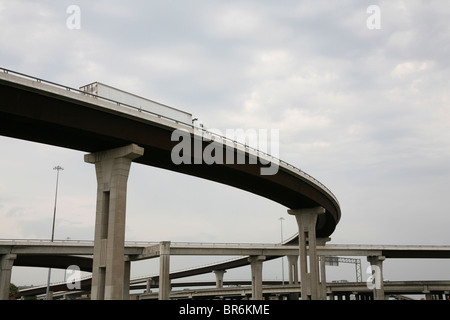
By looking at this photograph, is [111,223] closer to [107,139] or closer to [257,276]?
[107,139]

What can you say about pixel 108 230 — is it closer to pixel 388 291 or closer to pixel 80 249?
pixel 80 249

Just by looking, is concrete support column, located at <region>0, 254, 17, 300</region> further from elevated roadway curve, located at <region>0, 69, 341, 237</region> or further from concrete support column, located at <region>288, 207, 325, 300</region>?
concrete support column, located at <region>288, 207, 325, 300</region>

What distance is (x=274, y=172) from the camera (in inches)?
2601

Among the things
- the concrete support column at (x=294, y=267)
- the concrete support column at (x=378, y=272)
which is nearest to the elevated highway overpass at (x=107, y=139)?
the concrete support column at (x=378, y=272)

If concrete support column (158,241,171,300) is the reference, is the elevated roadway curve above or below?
above

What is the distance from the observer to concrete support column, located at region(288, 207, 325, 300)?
82.8 m

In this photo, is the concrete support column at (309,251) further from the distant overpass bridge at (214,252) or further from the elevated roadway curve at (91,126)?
the elevated roadway curve at (91,126)

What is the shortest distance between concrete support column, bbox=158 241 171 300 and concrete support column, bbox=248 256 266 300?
26970mm

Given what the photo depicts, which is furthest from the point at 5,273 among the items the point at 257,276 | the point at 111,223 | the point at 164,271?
the point at 257,276

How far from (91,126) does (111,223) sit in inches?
386

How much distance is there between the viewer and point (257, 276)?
10038 centimetres

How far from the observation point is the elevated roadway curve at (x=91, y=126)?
3838 cm

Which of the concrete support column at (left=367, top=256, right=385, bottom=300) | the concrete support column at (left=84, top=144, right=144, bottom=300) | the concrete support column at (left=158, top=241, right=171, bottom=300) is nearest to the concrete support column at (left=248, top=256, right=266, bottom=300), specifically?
the concrete support column at (left=158, top=241, right=171, bottom=300)
